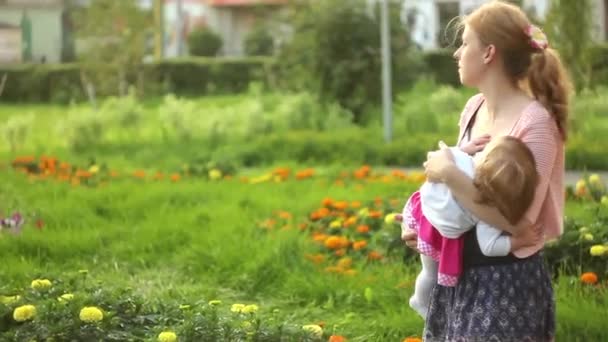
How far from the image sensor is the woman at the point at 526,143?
3.18m

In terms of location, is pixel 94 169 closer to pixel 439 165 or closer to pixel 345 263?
pixel 345 263

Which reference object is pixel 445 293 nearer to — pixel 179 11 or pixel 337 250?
pixel 337 250

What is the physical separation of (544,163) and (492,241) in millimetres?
267

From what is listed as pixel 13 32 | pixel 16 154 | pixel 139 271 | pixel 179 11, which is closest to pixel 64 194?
pixel 139 271

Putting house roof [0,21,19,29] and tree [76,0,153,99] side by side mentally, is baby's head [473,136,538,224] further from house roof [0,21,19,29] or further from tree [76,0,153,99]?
tree [76,0,153,99]

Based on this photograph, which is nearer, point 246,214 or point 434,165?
point 434,165

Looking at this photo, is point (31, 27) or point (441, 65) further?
point (441, 65)

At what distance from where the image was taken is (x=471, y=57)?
3.26 metres

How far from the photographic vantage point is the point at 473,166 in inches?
126

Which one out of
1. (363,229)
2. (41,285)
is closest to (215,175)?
(363,229)

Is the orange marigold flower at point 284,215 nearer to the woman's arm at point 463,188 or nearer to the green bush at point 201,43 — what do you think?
the woman's arm at point 463,188

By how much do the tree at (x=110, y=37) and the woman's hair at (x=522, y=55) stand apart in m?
15.0

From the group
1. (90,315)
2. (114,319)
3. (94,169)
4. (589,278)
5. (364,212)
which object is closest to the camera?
(90,315)

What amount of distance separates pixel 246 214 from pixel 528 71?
14.8 ft
